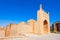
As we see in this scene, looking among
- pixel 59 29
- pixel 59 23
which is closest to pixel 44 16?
pixel 59 23

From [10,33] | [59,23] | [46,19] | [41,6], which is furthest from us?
[59,23]

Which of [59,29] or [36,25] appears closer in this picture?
[36,25]

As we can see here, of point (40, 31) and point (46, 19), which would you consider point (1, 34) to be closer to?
point (40, 31)

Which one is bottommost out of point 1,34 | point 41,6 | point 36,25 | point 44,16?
point 1,34

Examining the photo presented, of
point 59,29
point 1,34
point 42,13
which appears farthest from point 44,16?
point 59,29

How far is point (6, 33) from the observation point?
1695 cm

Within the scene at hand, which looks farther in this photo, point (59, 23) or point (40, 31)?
point (59, 23)

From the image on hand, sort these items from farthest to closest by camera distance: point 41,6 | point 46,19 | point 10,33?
point 46,19
point 41,6
point 10,33

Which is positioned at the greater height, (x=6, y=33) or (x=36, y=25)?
(x=36, y=25)

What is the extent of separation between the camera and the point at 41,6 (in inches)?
659

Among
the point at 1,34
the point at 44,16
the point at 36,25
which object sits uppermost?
the point at 44,16

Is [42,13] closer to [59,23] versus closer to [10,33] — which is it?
[10,33]

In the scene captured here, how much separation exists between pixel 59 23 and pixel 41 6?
1095 cm

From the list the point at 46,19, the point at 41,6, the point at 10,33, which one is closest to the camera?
the point at 10,33
